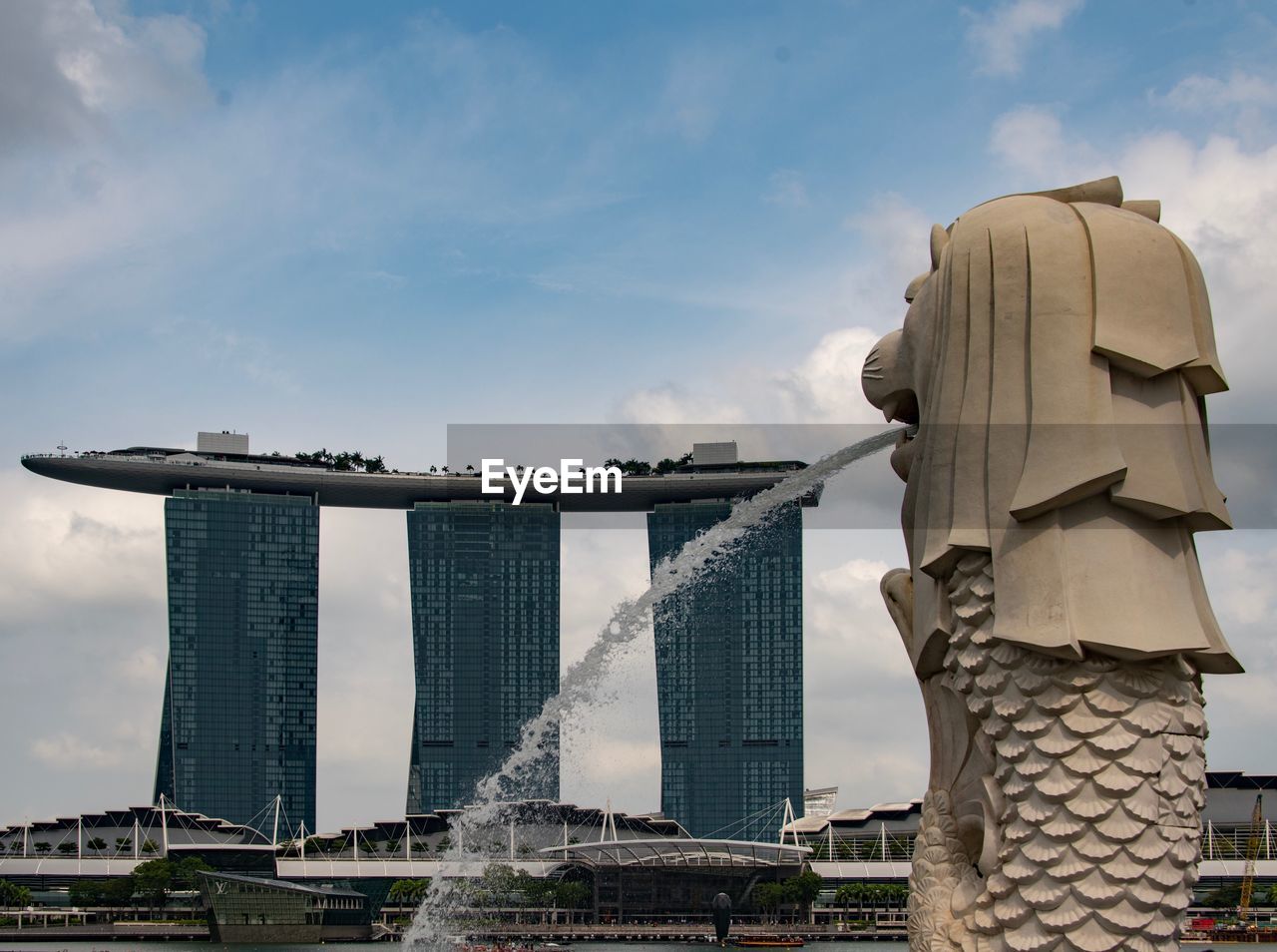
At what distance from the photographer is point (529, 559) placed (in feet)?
Result: 403

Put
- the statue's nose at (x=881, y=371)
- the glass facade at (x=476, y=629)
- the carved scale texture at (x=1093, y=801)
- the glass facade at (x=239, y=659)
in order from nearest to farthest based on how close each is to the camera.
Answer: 1. the carved scale texture at (x=1093, y=801)
2. the statue's nose at (x=881, y=371)
3. the glass facade at (x=239, y=659)
4. the glass facade at (x=476, y=629)

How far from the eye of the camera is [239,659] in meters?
116

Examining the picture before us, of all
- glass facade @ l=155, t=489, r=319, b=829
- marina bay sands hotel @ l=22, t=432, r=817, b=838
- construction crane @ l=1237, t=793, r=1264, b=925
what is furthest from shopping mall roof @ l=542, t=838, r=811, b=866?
glass facade @ l=155, t=489, r=319, b=829

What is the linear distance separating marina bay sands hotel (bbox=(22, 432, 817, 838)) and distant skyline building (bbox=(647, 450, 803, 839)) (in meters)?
0.11

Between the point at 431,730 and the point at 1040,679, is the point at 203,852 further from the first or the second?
the point at 1040,679

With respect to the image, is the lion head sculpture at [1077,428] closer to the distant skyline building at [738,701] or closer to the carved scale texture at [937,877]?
the carved scale texture at [937,877]

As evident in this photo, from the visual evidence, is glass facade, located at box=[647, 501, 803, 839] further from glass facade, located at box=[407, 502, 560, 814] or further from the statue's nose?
the statue's nose

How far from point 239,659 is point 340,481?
1292cm

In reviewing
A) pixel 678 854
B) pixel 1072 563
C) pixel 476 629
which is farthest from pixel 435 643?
pixel 1072 563

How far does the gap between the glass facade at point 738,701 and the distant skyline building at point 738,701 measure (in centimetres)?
6

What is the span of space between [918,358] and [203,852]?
3382 inches

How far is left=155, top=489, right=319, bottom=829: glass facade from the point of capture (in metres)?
114

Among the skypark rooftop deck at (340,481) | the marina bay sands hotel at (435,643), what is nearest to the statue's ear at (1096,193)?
the skypark rooftop deck at (340,481)

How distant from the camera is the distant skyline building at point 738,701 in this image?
116438 mm
